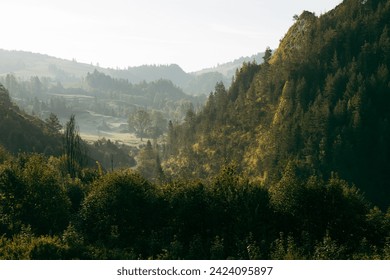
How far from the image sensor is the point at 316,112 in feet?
463

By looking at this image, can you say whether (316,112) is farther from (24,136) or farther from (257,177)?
(24,136)

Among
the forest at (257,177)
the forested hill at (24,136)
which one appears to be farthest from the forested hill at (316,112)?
the forested hill at (24,136)

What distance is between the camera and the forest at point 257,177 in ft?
156

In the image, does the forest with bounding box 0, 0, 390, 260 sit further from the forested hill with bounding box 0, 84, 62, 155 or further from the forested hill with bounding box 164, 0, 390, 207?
the forested hill with bounding box 0, 84, 62, 155

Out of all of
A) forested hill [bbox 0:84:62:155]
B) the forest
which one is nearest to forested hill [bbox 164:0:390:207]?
the forest

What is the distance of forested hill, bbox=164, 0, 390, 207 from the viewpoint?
435 ft

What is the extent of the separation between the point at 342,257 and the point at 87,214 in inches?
1263

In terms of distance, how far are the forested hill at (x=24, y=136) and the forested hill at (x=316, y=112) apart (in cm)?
5480

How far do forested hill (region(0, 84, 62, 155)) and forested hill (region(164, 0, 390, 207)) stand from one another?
5480cm

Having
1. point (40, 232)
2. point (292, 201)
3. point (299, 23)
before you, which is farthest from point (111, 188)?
point (299, 23)

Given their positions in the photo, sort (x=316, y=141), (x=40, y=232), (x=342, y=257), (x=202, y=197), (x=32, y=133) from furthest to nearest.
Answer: (x=32, y=133) < (x=316, y=141) < (x=202, y=197) < (x=40, y=232) < (x=342, y=257)

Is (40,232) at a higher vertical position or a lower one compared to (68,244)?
lower

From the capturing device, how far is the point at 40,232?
52438 millimetres

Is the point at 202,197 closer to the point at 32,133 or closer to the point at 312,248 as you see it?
the point at 312,248
